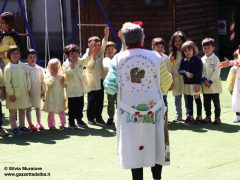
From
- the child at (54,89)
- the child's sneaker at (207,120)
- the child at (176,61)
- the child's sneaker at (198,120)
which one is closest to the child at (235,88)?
the child's sneaker at (207,120)

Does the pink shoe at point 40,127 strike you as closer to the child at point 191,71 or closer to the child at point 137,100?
the child at point 191,71

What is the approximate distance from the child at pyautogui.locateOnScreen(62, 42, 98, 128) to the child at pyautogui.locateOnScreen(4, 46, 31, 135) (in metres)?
0.66

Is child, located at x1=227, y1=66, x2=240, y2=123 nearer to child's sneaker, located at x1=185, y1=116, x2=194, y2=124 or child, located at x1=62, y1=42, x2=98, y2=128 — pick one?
child's sneaker, located at x1=185, y1=116, x2=194, y2=124

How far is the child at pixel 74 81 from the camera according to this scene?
413 inches

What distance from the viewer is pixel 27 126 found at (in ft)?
35.7

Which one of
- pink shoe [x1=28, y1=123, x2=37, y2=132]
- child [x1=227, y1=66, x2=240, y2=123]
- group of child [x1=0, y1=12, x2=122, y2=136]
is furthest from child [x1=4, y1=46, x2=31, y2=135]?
child [x1=227, y1=66, x2=240, y2=123]

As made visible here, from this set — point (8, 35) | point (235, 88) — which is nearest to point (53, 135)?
point (8, 35)

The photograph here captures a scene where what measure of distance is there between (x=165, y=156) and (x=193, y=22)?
12726mm

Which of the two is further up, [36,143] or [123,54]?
[123,54]

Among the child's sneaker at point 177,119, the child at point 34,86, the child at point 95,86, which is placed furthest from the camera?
the child's sneaker at point 177,119

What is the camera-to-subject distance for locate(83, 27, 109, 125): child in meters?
10.7

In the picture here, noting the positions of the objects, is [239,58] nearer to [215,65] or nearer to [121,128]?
[215,65]

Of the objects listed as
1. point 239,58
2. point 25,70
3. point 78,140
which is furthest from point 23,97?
point 239,58

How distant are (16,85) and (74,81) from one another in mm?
949
